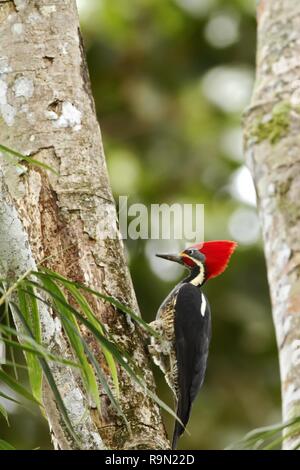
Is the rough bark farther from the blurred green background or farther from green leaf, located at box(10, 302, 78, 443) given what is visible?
the blurred green background

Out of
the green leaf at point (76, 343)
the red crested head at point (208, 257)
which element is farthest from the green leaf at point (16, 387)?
the red crested head at point (208, 257)

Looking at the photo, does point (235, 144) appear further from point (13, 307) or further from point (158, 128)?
point (13, 307)

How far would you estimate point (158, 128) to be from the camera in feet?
27.5

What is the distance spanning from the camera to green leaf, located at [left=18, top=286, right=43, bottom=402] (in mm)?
2262

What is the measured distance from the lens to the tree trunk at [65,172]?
2.72 metres

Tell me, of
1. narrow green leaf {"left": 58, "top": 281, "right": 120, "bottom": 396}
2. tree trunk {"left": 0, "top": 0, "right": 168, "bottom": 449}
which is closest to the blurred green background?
tree trunk {"left": 0, "top": 0, "right": 168, "bottom": 449}

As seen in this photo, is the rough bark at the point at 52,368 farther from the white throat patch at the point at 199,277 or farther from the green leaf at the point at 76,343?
the white throat patch at the point at 199,277

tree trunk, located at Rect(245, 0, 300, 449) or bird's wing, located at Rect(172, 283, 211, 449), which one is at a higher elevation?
tree trunk, located at Rect(245, 0, 300, 449)

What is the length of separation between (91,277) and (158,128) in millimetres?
5711

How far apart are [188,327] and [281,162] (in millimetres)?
1189

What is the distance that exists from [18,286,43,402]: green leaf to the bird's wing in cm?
162

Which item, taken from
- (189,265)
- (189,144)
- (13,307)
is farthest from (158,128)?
(13,307)

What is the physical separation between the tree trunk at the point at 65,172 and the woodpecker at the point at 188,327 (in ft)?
3.02

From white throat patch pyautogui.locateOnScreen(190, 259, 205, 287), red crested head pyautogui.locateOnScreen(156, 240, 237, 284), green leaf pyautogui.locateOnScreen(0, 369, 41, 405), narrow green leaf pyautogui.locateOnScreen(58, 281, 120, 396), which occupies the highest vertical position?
red crested head pyautogui.locateOnScreen(156, 240, 237, 284)
